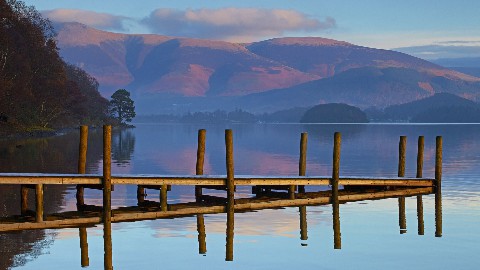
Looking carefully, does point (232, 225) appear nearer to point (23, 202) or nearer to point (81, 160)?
point (81, 160)

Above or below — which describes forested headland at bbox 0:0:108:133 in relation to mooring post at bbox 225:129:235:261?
above

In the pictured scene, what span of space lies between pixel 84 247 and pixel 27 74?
85.2 meters

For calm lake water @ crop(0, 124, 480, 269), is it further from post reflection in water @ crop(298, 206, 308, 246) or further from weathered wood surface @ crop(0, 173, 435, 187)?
weathered wood surface @ crop(0, 173, 435, 187)

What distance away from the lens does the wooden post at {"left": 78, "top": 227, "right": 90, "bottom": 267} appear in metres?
27.2

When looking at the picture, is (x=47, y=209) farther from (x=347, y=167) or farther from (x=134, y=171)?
(x=347, y=167)

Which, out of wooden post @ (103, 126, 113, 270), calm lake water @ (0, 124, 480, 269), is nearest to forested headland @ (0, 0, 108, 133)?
calm lake water @ (0, 124, 480, 269)

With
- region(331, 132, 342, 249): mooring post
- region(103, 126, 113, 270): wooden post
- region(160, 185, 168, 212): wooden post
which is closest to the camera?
region(103, 126, 113, 270): wooden post

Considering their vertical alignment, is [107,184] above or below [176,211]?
above

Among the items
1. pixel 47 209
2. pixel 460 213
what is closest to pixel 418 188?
pixel 460 213

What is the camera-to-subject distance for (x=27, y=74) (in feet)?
362

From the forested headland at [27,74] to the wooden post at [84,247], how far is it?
6203cm

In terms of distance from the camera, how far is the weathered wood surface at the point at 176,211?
26.9 metres

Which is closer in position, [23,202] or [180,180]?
[23,202]

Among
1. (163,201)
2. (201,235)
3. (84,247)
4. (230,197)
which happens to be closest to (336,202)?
(230,197)
